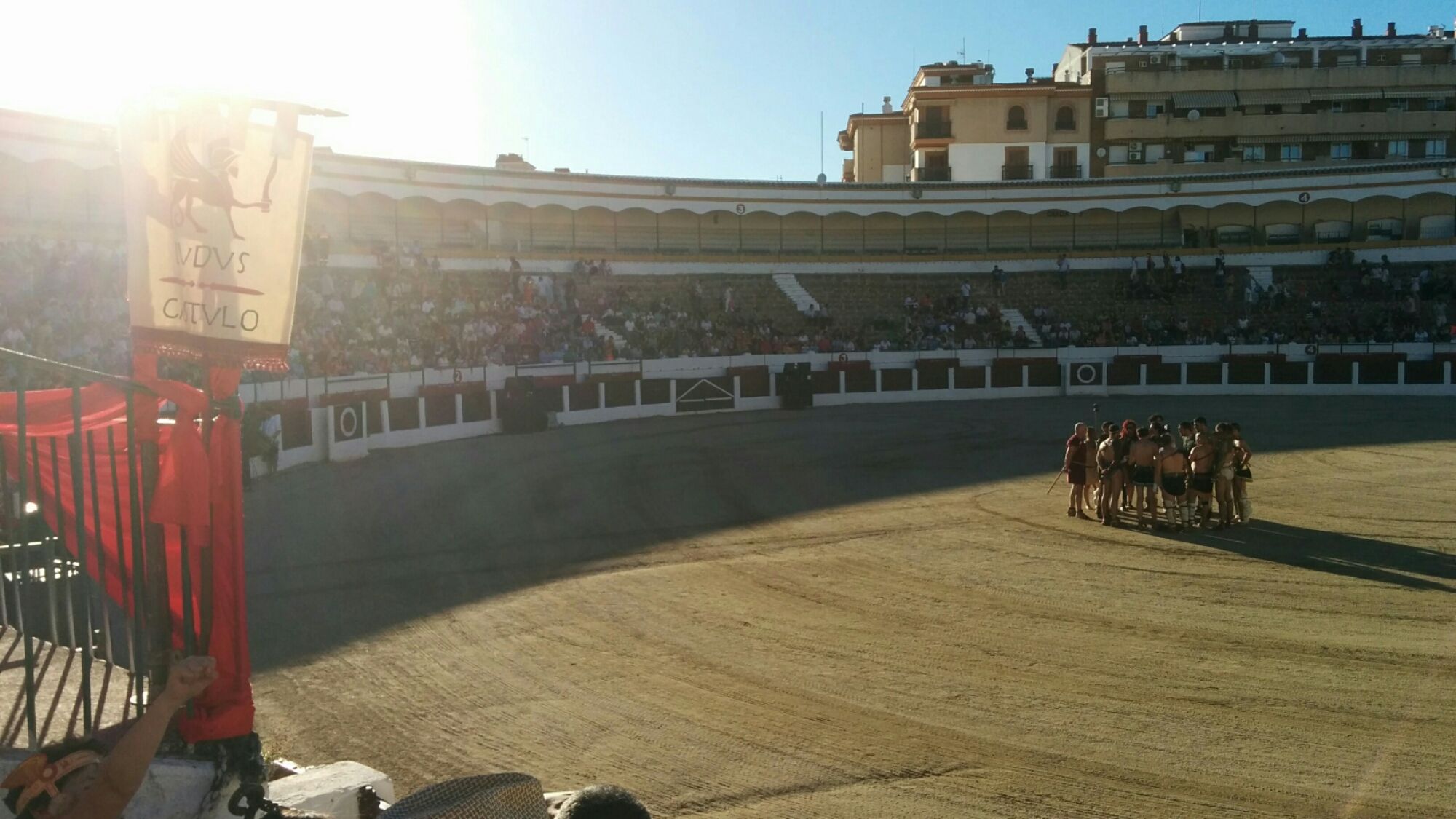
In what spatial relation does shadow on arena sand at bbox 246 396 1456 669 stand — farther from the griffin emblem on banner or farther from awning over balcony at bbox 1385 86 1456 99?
awning over balcony at bbox 1385 86 1456 99

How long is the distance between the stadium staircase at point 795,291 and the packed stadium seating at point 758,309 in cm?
32

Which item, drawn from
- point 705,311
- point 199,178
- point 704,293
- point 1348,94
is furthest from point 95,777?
point 1348,94

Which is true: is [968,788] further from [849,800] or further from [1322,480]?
[1322,480]


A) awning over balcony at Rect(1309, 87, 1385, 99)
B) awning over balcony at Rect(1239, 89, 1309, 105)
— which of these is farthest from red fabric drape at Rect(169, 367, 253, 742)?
awning over balcony at Rect(1309, 87, 1385, 99)

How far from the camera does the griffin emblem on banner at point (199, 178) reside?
147 inches

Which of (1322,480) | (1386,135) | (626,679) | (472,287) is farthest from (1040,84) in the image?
(626,679)

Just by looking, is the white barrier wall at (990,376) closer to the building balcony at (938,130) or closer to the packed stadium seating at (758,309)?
the packed stadium seating at (758,309)

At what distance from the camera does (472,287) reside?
33.5 meters

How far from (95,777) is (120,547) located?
875 mm

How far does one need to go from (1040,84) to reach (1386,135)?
54.5 ft

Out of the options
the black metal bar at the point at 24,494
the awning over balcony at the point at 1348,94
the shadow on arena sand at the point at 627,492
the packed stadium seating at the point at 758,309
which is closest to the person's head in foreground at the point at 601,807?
the black metal bar at the point at 24,494

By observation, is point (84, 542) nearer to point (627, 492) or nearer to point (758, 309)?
point (627, 492)

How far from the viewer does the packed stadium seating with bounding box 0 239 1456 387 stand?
88.4 ft

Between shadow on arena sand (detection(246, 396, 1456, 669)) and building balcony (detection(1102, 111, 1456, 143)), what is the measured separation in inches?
986
